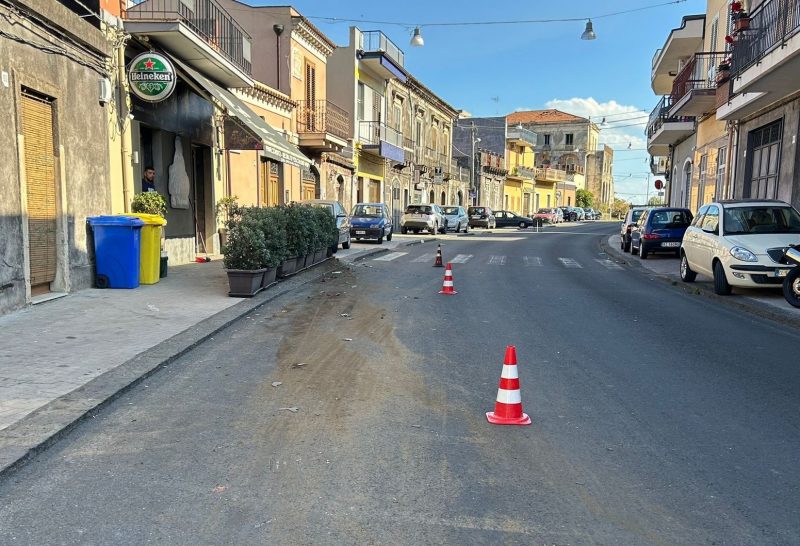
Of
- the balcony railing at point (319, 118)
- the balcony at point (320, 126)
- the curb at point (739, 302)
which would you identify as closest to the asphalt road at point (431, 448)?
the curb at point (739, 302)

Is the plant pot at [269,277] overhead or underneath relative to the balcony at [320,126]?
underneath

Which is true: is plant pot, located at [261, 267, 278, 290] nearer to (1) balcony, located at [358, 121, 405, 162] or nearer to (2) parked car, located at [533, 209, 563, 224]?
(1) balcony, located at [358, 121, 405, 162]

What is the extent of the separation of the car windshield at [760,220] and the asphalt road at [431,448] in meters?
4.30

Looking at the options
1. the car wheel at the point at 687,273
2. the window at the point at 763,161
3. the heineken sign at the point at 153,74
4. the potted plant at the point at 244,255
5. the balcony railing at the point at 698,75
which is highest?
the balcony railing at the point at 698,75

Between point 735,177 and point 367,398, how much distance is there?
693 inches

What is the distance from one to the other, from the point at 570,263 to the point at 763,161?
19.4 feet

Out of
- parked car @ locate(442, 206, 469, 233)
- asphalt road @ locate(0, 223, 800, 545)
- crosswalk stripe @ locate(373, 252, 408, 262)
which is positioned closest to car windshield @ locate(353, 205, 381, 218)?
crosswalk stripe @ locate(373, 252, 408, 262)

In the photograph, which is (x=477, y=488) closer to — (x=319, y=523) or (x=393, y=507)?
(x=393, y=507)

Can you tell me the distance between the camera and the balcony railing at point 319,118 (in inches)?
880

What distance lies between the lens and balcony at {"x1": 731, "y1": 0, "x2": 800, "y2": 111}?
36.2ft

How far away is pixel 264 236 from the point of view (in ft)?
30.8

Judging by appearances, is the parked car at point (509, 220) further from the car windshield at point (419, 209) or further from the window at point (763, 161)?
the window at point (763, 161)

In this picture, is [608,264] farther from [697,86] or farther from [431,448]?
[431,448]

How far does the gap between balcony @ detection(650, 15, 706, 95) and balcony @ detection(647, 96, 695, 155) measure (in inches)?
78.9
